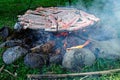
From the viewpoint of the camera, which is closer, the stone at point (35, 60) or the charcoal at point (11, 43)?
the stone at point (35, 60)

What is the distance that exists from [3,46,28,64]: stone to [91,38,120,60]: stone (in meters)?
1.84

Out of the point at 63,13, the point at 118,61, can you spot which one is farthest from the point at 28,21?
the point at 118,61

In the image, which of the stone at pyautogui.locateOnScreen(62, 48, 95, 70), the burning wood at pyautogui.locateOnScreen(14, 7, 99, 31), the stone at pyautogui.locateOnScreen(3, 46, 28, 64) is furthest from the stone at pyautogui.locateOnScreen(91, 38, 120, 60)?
the stone at pyautogui.locateOnScreen(3, 46, 28, 64)

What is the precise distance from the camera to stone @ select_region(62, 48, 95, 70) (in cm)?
678

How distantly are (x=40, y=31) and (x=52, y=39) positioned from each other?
410mm

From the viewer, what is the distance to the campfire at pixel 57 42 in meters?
6.91

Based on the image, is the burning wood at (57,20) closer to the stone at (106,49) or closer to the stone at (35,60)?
the stone at (106,49)

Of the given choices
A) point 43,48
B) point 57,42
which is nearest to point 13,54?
point 43,48

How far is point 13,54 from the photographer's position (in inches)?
287

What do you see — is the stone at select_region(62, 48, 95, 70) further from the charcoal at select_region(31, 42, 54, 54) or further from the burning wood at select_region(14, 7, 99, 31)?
the burning wood at select_region(14, 7, 99, 31)

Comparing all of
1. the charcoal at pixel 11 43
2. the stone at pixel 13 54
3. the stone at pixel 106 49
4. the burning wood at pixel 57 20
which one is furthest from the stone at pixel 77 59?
the charcoal at pixel 11 43

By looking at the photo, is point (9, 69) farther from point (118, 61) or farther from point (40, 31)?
point (118, 61)

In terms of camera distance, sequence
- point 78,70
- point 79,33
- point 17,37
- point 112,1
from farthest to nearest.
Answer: point 112,1 < point 17,37 < point 79,33 < point 78,70

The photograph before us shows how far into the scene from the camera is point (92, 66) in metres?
6.91
